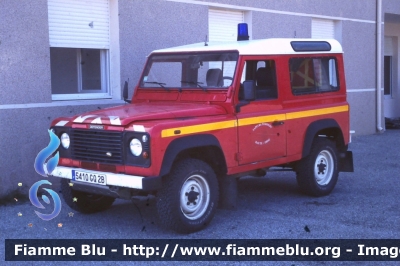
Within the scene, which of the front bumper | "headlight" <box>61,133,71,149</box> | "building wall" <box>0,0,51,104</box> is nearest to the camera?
the front bumper

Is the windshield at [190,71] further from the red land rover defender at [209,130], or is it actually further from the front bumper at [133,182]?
the front bumper at [133,182]

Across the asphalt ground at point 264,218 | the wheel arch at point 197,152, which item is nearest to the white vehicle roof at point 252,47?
the wheel arch at point 197,152

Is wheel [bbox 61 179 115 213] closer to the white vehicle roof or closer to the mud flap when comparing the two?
the mud flap

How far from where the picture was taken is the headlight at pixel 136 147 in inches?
245

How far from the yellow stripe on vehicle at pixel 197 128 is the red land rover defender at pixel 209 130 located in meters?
0.01

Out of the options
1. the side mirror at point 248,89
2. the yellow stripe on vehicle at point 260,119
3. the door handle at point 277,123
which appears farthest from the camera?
the door handle at point 277,123

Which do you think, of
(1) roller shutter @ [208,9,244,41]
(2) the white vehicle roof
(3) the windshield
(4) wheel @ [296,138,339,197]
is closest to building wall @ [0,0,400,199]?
(1) roller shutter @ [208,9,244,41]

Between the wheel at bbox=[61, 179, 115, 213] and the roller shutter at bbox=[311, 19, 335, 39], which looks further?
the roller shutter at bbox=[311, 19, 335, 39]

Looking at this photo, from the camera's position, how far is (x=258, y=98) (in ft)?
25.0

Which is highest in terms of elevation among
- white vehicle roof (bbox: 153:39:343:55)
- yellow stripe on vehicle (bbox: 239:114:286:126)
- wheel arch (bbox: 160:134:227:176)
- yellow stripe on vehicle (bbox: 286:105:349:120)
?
white vehicle roof (bbox: 153:39:343:55)

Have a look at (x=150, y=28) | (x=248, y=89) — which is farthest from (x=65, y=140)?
(x=150, y=28)

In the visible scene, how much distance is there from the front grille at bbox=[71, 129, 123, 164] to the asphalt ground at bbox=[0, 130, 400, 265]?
34.4 inches

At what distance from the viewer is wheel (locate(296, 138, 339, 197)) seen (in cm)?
839

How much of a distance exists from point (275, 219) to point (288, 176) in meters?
3.02
